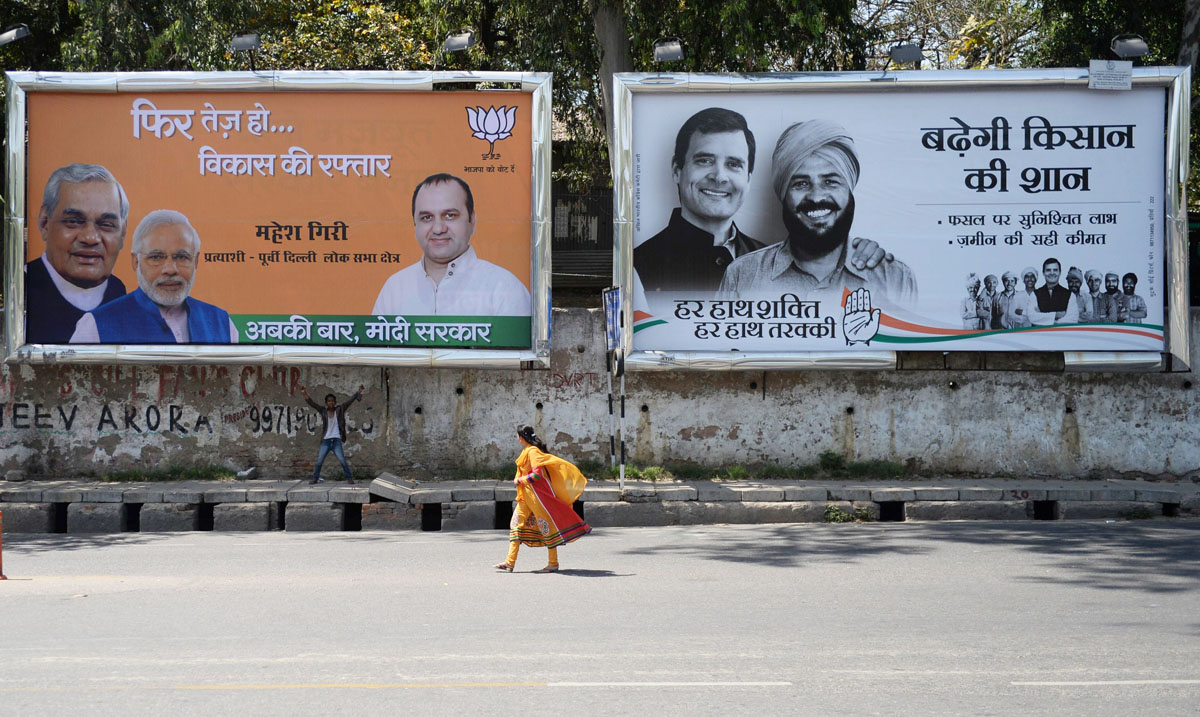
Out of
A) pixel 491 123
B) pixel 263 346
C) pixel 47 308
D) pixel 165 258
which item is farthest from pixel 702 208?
pixel 47 308

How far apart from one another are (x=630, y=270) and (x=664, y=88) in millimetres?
2375

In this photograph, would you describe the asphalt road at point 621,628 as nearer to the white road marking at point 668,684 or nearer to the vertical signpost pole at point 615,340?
the white road marking at point 668,684

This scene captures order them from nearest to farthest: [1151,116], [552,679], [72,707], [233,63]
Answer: [72,707] < [552,679] < [1151,116] < [233,63]

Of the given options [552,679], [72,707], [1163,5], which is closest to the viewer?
[72,707]

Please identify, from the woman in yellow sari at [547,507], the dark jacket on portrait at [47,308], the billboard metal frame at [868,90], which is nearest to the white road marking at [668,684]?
the woman in yellow sari at [547,507]

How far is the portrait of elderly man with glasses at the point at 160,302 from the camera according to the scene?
45.6 feet

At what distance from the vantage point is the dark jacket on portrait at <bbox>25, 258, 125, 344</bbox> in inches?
545

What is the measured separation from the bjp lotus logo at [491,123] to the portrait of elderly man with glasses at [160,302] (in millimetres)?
3914

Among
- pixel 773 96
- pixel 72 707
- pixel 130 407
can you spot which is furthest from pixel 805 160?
pixel 72 707

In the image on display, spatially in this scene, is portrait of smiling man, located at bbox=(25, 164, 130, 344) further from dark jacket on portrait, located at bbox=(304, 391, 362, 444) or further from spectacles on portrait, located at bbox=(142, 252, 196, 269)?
dark jacket on portrait, located at bbox=(304, 391, 362, 444)

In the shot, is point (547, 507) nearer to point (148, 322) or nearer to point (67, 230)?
point (148, 322)

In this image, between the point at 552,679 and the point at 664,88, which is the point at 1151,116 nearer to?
the point at 664,88

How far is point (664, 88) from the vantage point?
13.7 meters

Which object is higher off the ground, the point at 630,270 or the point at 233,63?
the point at 233,63
